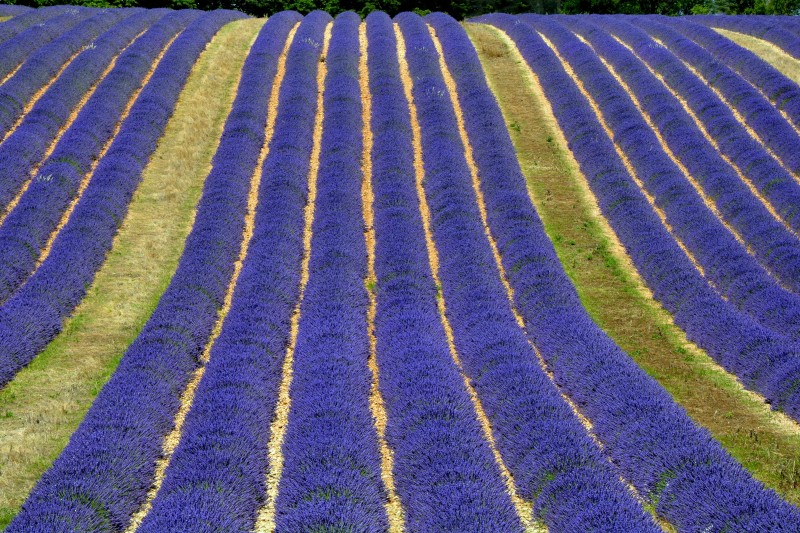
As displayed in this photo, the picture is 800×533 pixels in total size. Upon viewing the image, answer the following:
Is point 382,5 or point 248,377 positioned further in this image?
point 382,5

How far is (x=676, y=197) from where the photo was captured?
17094 millimetres

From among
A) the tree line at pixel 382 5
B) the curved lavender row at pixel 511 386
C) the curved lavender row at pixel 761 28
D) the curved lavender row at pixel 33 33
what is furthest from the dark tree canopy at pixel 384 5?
the curved lavender row at pixel 511 386

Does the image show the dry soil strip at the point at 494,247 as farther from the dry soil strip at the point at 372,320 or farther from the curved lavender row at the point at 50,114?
the curved lavender row at the point at 50,114

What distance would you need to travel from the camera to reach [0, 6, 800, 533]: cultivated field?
8.62 metres

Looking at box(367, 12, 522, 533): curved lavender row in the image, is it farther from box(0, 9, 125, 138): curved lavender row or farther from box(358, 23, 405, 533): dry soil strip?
box(0, 9, 125, 138): curved lavender row

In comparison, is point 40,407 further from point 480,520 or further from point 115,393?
point 480,520

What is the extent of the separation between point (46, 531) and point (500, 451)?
5495 mm

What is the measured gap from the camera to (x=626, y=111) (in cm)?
2170

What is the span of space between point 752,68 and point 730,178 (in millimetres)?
9039

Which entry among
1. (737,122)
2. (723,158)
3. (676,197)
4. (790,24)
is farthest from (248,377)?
(790,24)

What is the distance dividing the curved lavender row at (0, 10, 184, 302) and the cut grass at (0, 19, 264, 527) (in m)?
1.46

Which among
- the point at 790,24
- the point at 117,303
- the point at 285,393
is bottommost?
the point at 117,303

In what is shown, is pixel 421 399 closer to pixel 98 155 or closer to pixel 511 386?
pixel 511 386

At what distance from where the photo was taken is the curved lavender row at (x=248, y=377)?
813cm
